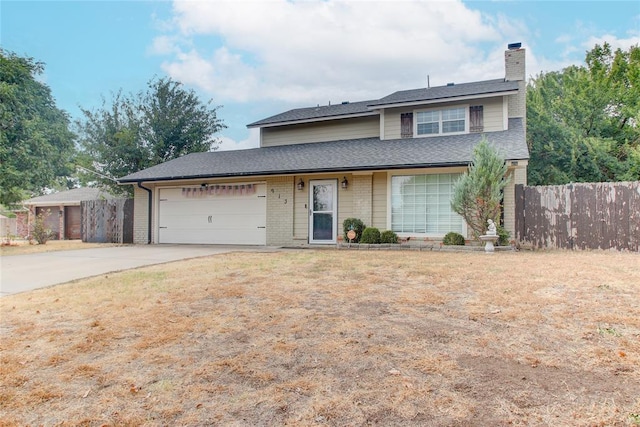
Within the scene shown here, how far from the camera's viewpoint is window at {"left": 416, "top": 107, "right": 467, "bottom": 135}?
42.0 feet

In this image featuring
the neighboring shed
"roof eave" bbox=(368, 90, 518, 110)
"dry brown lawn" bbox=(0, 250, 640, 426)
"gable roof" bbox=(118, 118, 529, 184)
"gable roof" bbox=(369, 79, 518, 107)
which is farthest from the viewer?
the neighboring shed

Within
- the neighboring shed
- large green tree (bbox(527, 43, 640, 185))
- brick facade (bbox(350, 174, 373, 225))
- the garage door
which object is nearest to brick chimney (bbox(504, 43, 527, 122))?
large green tree (bbox(527, 43, 640, 185))

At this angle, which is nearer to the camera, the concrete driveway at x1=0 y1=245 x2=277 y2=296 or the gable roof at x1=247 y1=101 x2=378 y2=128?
the concrete driveway at x1=0 y1=245 x2=277 y2=296

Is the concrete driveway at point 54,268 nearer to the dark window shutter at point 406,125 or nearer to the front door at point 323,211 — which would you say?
the front door at point 323,211

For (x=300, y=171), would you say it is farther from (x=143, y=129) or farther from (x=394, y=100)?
(x=143, y=129)

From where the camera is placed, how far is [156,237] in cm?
1458

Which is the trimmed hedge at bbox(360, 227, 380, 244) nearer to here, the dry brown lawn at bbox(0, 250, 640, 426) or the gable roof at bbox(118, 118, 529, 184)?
the gable roof at bbox(118, 118, 529, 184)

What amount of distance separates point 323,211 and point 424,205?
10.4 ft

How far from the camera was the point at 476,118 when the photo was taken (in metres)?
12.7

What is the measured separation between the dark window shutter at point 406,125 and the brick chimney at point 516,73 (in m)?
3.51

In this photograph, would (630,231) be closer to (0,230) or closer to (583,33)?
(583,33)

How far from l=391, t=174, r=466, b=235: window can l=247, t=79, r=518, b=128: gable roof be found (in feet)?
10.4

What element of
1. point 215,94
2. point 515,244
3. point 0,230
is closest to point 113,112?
point 215,94

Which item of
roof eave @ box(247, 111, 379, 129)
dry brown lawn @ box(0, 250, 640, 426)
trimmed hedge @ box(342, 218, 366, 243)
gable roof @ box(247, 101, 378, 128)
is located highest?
gable roof @ box(247, 101, 378, 128)
